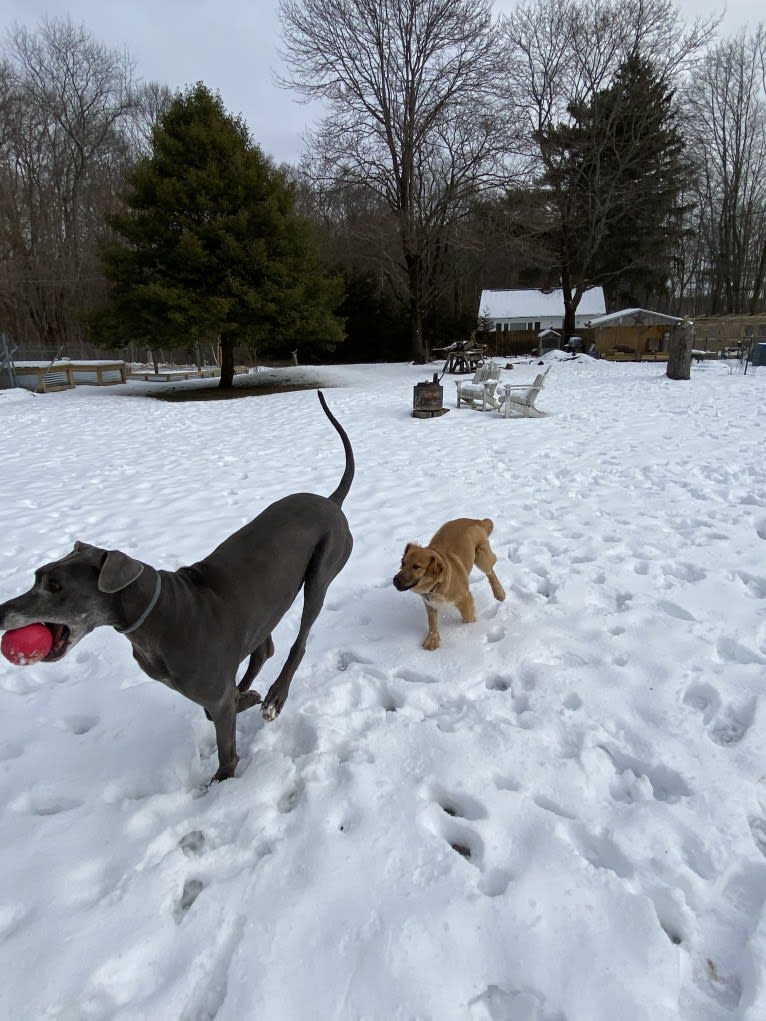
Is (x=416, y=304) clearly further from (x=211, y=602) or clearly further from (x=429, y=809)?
(x=429, y=809)

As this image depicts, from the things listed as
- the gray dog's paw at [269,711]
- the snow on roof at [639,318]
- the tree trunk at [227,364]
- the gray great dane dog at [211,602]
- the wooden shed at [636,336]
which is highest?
the snow on roof at [639,318]

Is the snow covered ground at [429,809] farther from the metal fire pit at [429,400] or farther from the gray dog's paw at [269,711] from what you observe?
the metal fire pit at [429,400]

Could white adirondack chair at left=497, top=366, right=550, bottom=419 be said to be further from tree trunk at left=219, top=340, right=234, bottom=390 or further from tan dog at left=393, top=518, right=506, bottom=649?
tree trunk at left=219, top=340, right=234, bottom=390

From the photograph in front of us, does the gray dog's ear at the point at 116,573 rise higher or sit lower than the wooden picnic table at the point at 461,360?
lower

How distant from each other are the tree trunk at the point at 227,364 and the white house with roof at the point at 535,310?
1961 cm

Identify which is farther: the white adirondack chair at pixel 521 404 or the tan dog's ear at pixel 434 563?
the white adirondack chair at pixel 521 404

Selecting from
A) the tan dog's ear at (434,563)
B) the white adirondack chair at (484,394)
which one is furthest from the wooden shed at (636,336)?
the tan dog's ear at (434,563)

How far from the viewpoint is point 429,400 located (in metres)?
11.2

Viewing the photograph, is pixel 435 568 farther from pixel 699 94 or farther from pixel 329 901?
pixel 699 94

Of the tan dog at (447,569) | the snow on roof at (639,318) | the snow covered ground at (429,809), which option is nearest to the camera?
the snow covered ground at (429,809)

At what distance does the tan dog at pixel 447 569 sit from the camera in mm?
3096

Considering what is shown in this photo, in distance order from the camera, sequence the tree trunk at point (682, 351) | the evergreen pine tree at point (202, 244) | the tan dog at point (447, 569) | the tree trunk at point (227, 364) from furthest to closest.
Result: the tree trunk at point (227, 364) → the evergreen pine tree at point (202, 244) → the tree trunk at point (682, 351) → the tan dog at point (447, 569)

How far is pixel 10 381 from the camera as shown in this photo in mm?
18844

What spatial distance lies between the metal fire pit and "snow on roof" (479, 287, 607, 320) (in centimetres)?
2523
